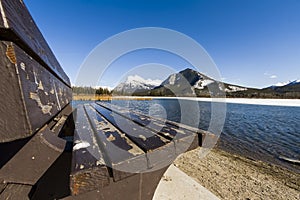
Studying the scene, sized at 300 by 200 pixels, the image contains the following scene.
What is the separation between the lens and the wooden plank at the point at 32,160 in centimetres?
56

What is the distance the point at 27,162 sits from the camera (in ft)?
1.92

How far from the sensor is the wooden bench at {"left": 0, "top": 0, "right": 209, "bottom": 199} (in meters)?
0.32

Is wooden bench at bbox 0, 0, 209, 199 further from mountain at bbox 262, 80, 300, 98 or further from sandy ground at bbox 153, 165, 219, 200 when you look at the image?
mountain at bbox 262, 80, 300, 98

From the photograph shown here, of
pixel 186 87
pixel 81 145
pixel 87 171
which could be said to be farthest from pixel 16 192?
pixel 186 87

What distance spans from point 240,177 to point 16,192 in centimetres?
322

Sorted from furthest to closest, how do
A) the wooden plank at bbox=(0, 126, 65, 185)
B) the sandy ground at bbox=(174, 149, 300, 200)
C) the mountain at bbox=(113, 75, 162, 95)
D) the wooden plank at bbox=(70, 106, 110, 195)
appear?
the mountain at bbox=(113, 75, 162, 95)
the sandy ground at bbox=(174, 149, 300, 200)
the wooden plank at bbox=(0, 126, 65, 185)
the wooden plank at bbox=(70, 106, 110, 195)

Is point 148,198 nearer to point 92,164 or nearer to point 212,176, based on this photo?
point 92,164

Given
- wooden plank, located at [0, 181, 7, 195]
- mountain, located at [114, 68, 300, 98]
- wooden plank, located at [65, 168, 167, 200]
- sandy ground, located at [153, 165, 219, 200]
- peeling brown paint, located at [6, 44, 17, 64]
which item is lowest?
sandy ground, located at [153, 165, 219, 200]

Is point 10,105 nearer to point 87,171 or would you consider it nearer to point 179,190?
point 87,171

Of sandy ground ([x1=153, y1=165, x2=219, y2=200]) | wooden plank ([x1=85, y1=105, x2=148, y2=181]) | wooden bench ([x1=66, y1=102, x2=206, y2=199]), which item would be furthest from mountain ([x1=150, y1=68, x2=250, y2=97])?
wooden plank ([x1=85, y1=105, x2=148, y2=181])

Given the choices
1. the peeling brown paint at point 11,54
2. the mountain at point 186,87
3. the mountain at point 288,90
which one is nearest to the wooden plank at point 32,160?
the peeling brown paint at point 11,54

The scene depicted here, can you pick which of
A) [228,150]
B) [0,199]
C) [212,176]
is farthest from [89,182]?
[228,150]

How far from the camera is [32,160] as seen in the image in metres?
0.58

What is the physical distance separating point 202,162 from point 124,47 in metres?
3.00
